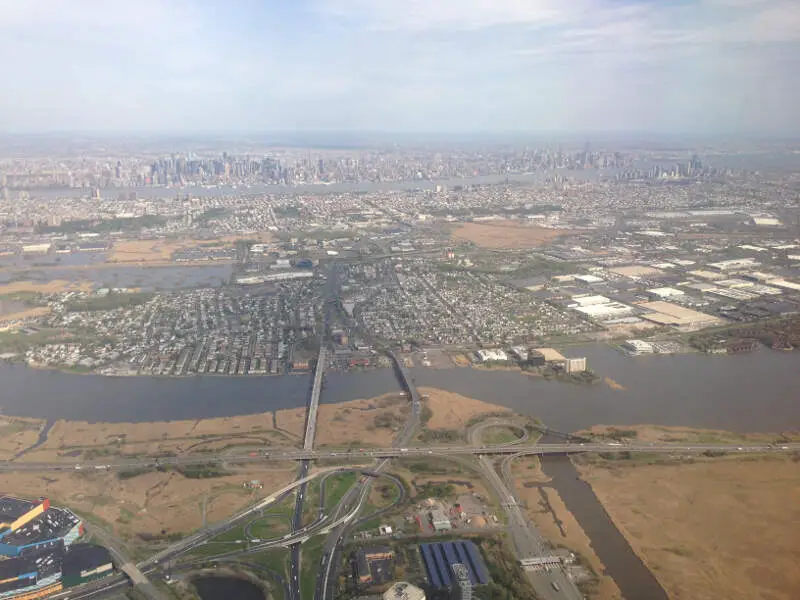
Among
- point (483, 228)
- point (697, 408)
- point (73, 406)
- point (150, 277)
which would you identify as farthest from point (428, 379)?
point (483, 228)

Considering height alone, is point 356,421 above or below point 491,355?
below

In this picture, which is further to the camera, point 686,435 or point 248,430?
point 248,430

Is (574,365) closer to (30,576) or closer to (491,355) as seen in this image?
(491,355)

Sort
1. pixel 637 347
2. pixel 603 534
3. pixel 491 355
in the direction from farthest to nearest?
pixel 637 347
pixel 491 355
pixel 603 534

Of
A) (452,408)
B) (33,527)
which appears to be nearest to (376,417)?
(452,408)

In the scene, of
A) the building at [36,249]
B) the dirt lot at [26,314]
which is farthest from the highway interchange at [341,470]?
the building at [36,249]

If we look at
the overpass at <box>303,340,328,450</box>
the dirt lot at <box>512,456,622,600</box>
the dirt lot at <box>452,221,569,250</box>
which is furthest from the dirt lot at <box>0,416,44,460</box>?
the dirt lot at <box>452,221,569,250</box>
